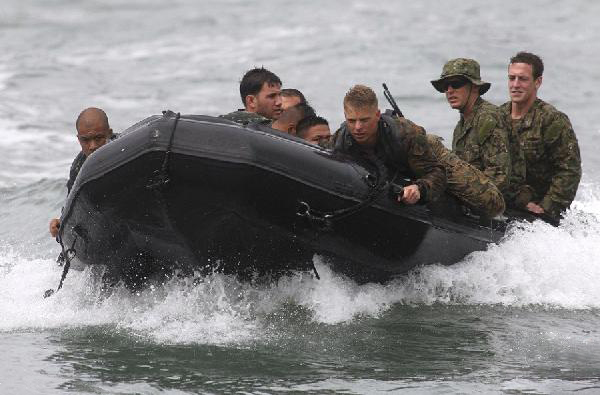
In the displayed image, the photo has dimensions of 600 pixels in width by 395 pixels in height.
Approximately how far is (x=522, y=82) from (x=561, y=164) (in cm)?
58

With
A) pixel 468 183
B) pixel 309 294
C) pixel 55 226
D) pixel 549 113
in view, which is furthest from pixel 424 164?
pixel 55 226

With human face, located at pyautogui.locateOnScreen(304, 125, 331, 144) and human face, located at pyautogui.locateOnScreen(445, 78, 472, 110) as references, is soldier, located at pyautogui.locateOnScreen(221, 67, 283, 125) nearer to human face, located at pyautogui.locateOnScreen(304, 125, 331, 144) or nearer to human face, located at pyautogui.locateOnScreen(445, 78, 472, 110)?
human face, located at pyautogui.locateOnScreen(304, 125, 331, 144)

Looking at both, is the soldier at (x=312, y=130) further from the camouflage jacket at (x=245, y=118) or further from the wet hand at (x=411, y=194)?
the wet hand at (x=411, y=194)

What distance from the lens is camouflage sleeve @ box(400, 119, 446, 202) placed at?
6859mm

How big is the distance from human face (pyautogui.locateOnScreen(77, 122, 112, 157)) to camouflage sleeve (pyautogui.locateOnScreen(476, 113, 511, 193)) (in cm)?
224

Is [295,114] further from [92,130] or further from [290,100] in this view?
[92,130]

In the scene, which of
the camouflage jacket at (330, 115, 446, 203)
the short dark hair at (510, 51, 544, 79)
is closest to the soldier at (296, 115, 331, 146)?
the camouflage jacket at (330, 115, 446, 203)

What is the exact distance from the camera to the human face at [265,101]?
26.0 feet

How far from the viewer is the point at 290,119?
7629 mm

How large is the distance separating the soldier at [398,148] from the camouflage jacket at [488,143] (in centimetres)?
77

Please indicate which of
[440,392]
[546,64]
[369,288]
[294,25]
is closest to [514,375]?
[440,392]

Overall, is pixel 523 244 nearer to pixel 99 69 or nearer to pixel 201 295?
pixel 201 295

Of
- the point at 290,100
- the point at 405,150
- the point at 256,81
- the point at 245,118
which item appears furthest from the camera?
the point at 290,100

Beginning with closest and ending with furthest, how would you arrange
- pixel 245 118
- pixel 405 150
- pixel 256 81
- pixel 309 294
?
pixel 405 150 < pixel 245 118 < pixel 309 294 < pixel 256 81
